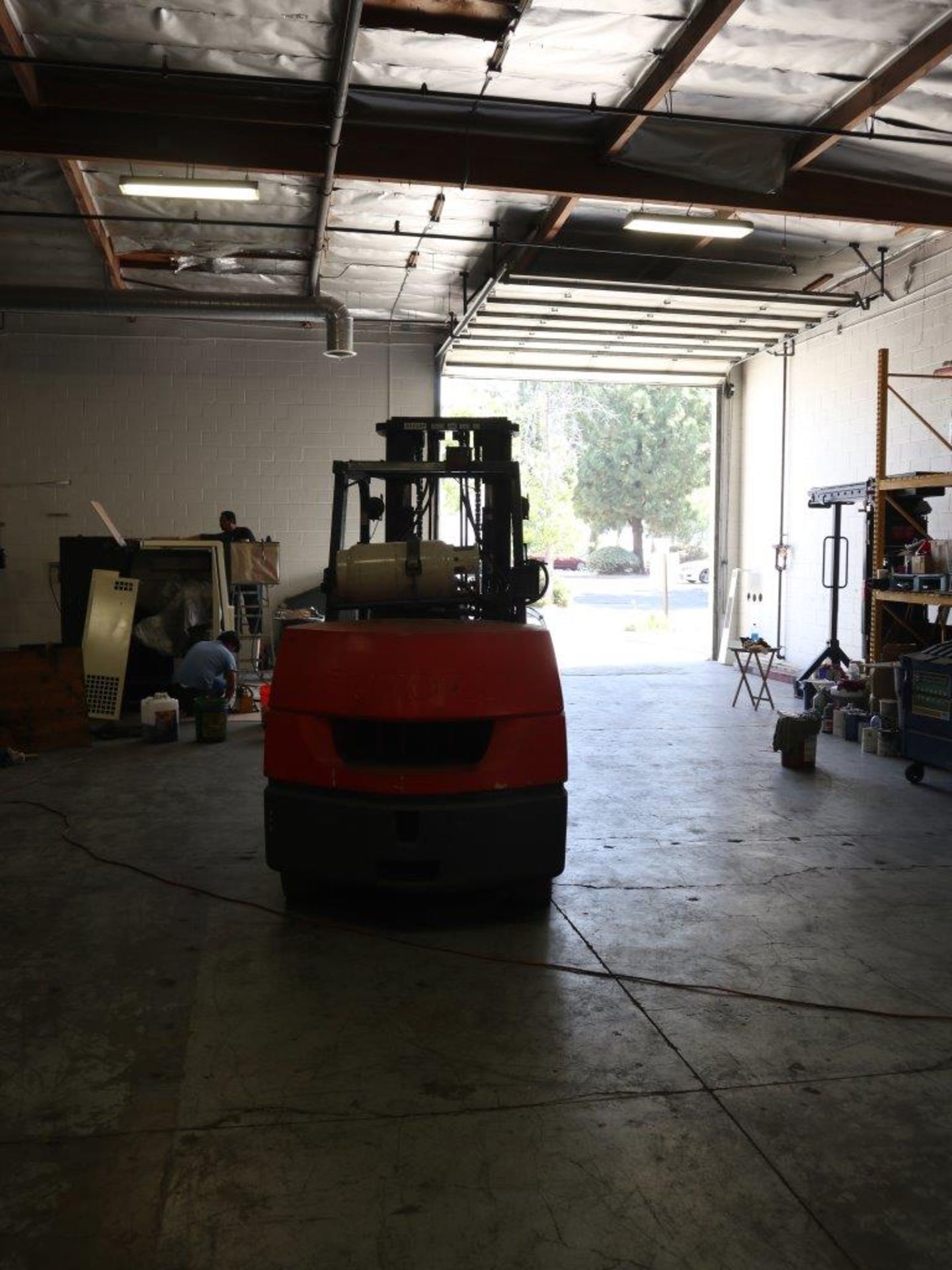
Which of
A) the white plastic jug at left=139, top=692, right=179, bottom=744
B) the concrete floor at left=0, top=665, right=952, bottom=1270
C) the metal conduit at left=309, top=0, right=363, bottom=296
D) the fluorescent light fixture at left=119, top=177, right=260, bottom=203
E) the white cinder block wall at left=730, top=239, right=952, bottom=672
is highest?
the metal conduit at left=309, top=0, right=363, bottom=296

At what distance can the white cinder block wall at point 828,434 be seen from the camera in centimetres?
1060

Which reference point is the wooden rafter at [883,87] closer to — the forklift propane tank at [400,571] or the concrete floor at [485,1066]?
the forklift propane tank at [400,571]

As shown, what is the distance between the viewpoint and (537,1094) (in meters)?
3.10

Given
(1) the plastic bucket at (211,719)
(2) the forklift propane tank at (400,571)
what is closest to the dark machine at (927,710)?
(2) the forklift propane tank at (400,571)

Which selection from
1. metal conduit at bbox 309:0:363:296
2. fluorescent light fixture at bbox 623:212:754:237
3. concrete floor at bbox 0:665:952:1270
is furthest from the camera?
fluorescent light fixture at bbox 623:212:754:237

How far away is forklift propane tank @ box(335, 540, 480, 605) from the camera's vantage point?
17.6ft

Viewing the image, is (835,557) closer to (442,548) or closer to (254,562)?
(254,562)

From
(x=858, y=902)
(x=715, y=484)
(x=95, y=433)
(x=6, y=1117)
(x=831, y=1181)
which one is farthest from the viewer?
(x=715, y=484)

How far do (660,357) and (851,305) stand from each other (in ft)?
12.1

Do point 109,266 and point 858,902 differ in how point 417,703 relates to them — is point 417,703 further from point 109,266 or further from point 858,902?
point 109,266

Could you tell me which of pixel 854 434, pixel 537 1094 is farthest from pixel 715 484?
pixel 537 1094

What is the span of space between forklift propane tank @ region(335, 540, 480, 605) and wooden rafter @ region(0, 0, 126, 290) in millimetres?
4390

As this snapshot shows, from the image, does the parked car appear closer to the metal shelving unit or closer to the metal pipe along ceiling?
the metal pipe along ceiling

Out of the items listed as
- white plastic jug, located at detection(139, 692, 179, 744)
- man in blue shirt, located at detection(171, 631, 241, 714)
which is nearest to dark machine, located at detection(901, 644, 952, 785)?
man in blue shirt, located at detection(171, 631, 241, 714)
